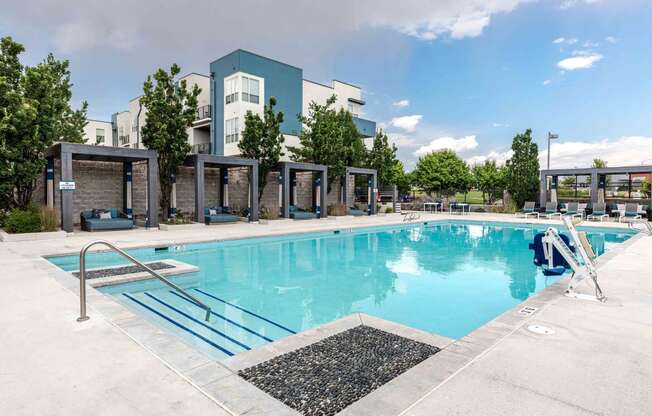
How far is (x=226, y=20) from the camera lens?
690 inches

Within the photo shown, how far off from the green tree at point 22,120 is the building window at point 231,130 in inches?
431

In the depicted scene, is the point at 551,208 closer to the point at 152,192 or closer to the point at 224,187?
the point at 224,187

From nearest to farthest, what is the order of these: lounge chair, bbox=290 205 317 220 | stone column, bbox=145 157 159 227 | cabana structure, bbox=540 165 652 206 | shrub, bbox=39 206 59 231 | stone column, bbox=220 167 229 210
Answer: shrub, bbox=39 206 59 231
stone column, bbox=145 157 159 227
stone column, bbox=220 167 229 210
lounge chair, bbox=290 205 317 220
cabana structure, bbox=540 165 652 206

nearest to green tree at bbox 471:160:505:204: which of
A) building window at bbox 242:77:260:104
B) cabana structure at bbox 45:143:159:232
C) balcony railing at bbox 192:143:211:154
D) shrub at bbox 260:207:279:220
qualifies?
building window at bbox 242:77:260:104

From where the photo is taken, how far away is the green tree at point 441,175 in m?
31.0

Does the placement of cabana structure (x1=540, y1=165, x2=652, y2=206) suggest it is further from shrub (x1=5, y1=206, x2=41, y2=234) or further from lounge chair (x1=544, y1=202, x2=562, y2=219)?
shrub (x1=5, y1=206, x2=41, y2=234)

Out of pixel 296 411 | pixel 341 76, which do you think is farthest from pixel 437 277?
pixel 341 76

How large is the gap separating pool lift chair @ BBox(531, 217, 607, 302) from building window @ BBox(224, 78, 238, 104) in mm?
21066

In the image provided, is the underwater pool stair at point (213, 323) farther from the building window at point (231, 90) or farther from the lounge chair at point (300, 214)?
the building window at point (231, 90)

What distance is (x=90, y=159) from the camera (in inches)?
568

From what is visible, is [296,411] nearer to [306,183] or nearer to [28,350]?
[28,350]

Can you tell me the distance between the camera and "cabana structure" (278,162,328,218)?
19344 millimetres

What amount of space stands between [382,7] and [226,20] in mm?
7752

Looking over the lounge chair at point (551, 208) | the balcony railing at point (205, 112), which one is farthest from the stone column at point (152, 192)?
the lounge chair at point (551, 208)
